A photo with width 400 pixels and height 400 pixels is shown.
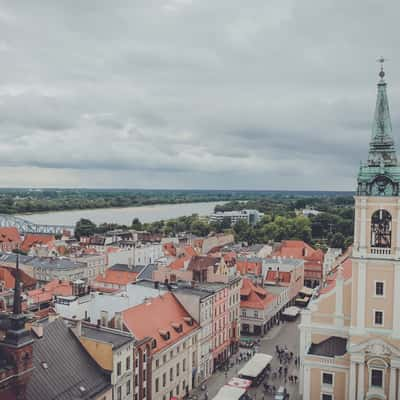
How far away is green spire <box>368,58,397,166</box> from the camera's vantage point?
40.3m

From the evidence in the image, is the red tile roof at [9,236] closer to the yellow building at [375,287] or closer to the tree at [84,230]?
the tree at [84,230]

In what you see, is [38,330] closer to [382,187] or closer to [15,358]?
[15,358]

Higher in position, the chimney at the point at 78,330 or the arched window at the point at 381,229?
the arched window at the point at 381,229

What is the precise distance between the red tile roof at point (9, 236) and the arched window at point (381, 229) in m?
114

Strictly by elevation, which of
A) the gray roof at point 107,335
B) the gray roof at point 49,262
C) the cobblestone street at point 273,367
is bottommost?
the cobblestone street at point 273,367

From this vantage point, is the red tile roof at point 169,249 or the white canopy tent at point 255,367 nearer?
the white canopy tent at point 255,367

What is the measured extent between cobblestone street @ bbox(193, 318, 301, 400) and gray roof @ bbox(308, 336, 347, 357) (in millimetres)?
6275

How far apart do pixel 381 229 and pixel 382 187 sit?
3.45 meters

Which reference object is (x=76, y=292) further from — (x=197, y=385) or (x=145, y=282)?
(x=197, y=385)

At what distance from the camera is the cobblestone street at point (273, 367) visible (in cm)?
4859

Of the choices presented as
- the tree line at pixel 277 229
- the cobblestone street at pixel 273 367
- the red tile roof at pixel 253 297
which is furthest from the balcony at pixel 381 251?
the tree line at pixel 277 229

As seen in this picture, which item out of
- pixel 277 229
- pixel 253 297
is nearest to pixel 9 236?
pixel 277 229

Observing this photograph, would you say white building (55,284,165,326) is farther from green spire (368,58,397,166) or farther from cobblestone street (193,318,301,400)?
green spire (368,58,397,166)

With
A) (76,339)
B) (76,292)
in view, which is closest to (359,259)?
(76,339)
